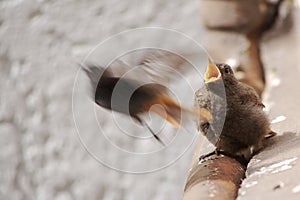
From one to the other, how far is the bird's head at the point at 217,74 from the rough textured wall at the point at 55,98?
72 centimetres

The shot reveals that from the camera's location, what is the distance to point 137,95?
0.85m

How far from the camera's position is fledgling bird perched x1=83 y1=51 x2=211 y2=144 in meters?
0.85

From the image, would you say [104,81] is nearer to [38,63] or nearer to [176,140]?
[176,140]

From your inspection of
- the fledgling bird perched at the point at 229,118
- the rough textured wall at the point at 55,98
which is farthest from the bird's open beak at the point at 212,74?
the rough textured wall at the point at 55,98

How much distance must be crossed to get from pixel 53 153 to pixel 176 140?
302 millimetres

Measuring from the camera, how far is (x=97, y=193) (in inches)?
67.8

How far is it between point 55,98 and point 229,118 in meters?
0.85

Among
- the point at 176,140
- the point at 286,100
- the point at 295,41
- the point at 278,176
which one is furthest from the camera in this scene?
the point at 176,140

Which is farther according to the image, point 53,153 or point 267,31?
point 53,153

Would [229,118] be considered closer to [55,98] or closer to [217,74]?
[217,74]

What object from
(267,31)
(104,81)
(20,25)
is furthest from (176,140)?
(104,81)

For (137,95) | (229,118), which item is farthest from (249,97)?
(137,95)

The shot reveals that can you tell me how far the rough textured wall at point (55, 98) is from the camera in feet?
5.49

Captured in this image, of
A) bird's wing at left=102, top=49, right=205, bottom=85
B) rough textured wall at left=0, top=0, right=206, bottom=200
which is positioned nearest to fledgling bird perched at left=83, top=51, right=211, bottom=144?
bird's wing at left=102, top=49, right=205, bottom=85
